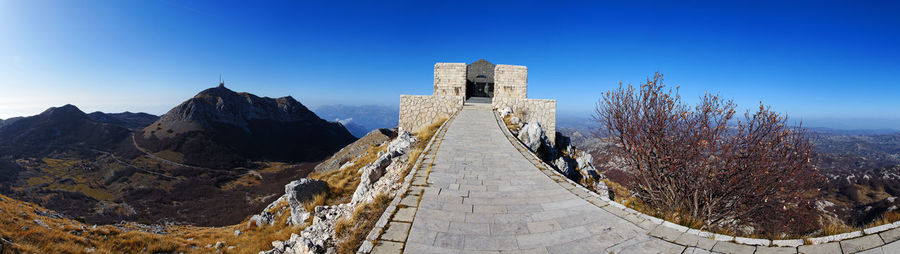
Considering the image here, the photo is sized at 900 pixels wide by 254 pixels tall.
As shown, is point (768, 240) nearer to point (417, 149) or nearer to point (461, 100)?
point (417, 149)

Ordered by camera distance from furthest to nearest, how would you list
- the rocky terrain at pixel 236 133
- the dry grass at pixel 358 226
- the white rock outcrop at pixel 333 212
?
the rocky terrain at pixel 236 133 < the white rock outcrop at pixel 333 212 < the dry grass at pixel 358 226

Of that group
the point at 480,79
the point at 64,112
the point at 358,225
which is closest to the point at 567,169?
the point at 358,225

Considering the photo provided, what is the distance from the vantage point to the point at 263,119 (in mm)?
133875

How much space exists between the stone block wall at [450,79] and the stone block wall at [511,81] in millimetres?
2189

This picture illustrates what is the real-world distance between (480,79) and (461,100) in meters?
9.65

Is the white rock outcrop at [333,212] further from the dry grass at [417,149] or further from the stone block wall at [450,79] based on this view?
the stone block wall at [450,79]

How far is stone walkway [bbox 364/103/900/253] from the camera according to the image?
13.0 ft

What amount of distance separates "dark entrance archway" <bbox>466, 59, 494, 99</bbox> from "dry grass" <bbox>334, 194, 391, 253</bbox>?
22832 mm

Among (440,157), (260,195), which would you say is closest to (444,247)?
(440,157)

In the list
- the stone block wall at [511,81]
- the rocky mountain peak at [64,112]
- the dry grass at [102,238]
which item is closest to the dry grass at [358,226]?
the dry grass at [102,238]

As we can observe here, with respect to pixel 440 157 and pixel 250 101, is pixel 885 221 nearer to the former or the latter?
pixel 440 157

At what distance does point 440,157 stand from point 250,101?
499ft

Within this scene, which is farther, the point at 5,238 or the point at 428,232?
the point at 5,238

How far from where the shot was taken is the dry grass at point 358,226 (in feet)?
13.9
